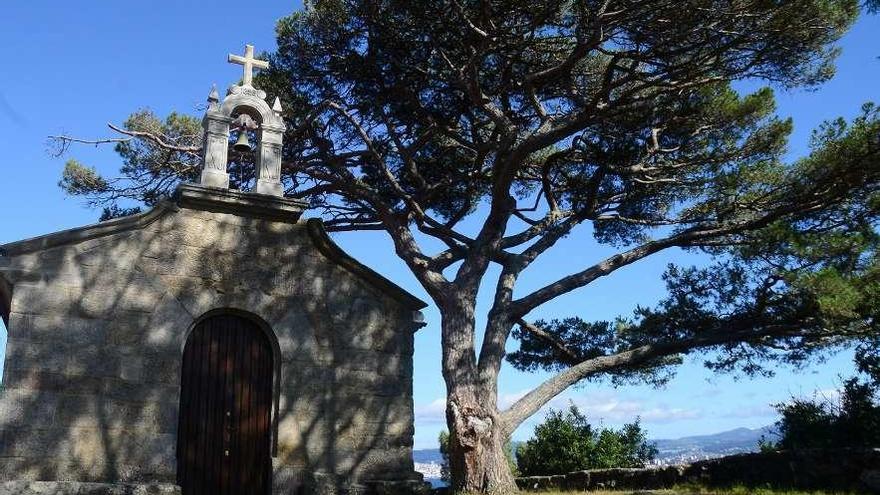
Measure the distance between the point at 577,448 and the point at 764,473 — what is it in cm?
607

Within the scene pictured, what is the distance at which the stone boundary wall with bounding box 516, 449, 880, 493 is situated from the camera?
10.7 m

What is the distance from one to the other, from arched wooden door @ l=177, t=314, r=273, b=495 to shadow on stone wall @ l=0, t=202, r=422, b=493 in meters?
0.17

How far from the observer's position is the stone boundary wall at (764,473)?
10.7m

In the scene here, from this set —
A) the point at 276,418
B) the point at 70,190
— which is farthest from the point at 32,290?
the point at 70,190

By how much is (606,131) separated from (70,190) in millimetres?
10062

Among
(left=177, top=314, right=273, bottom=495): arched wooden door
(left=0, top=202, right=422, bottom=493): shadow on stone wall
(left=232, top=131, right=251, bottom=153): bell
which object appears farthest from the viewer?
(left=232, top=131, right=251, bottom=153): bell

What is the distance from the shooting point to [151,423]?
9016 millimetres

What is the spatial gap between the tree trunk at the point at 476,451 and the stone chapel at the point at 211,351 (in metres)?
1.33

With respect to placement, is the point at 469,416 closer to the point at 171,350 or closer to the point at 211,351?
the point at 211,351

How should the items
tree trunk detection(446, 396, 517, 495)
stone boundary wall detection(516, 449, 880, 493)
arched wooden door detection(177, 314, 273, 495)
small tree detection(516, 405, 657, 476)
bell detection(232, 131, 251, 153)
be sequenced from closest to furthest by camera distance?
arched wooden door detection(177, 314, 273, 495) < bell detection(232, 131, 251, 153) < stone boundary wall detection(516, 449, 880, 493) < tree trunk detection(446, 396, 517, 495) < small tree detection(516, 405, 657, 476)

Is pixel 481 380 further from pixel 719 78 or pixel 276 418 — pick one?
pixel 719 78

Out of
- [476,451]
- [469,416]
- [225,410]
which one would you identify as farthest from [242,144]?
[476,451]

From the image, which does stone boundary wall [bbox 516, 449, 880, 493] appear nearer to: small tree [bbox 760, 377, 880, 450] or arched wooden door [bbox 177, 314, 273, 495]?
small tree [bbox 760, 377, 880, 450]

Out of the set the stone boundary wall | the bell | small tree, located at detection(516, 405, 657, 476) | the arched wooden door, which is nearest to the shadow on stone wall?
the arched wooden door
